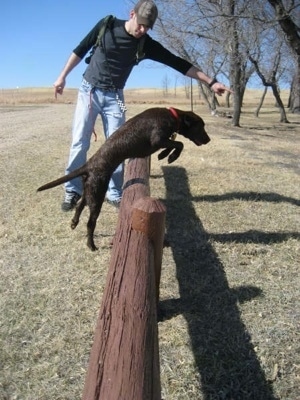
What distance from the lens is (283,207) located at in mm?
5863

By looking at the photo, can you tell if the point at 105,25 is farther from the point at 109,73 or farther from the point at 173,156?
the point at 173,156

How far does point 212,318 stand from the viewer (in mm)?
3260

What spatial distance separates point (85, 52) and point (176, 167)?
11.8 feet

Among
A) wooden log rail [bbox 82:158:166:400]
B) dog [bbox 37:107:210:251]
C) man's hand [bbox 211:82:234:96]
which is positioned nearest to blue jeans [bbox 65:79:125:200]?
man's hand [bbox 211:82:234:96]

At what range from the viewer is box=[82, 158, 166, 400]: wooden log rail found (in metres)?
1.57

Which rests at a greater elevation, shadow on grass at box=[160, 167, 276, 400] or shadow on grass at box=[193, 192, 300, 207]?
shadow on grass at box=[193, 192, 300, 207]

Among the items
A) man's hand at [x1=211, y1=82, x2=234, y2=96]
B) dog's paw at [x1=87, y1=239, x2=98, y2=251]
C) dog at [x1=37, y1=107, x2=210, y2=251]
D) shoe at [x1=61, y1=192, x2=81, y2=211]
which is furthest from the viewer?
shoe at [x1=61, y1=192, x2=81, y2=211]

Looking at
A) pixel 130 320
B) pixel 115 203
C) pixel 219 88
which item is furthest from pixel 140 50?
pixel 130 320

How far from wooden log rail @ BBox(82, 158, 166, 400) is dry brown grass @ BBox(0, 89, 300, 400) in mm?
728

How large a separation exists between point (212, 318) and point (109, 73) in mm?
2825

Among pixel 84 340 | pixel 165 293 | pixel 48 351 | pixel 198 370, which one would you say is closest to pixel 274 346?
pixel 198 370

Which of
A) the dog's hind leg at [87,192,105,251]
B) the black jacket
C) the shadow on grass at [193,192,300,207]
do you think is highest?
the black jacket

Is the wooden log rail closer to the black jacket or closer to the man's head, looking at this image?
the man's head

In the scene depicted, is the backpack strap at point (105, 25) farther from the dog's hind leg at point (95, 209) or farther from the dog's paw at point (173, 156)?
the dog's hind leg at point (95, 209)
